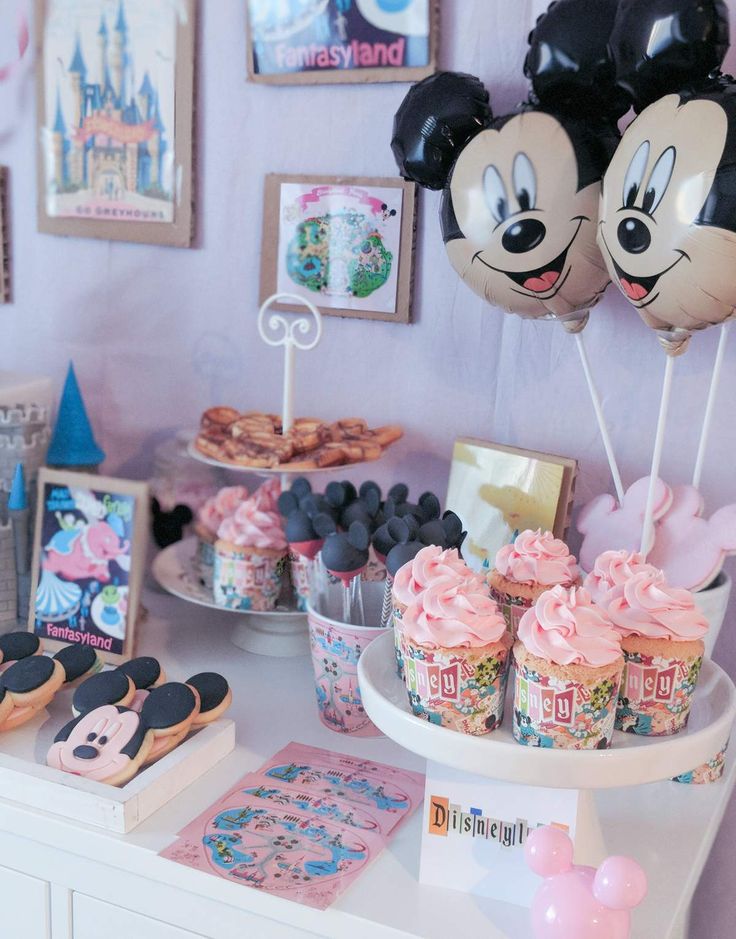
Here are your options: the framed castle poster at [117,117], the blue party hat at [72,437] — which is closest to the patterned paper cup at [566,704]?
the blue party hat at [72,437]

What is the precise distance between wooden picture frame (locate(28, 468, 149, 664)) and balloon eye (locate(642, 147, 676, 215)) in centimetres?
69

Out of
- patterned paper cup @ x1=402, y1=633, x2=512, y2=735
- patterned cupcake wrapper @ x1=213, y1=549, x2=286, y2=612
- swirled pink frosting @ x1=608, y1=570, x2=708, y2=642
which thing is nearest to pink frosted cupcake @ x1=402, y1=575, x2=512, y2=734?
patterned paper cup @ x1=402, y1=633, x2=512, y2=735

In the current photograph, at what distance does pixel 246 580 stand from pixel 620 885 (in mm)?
633

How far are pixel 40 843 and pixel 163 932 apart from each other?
0.15 metres

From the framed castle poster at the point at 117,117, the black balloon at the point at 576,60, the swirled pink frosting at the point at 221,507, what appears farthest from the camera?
the framed castle poster at the point at 117,117

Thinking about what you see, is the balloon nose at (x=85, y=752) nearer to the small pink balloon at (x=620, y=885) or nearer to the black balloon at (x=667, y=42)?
the small pink balloon at (x=620, y=885)

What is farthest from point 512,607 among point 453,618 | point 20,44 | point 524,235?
point 20,44

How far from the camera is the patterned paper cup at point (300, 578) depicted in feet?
4.05

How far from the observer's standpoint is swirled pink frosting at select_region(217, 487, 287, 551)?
1.23 meters

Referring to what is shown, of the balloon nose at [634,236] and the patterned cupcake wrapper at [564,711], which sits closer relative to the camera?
the patterned cupcake wrapper at [564,711]

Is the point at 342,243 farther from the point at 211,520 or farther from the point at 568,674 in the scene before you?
the point at 568,674

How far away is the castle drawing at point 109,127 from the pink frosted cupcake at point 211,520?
48 cm

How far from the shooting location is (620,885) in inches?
29.0

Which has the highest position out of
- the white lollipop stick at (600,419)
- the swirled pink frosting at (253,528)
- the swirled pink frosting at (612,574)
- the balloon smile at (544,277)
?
the balloon smile at (544,277)
